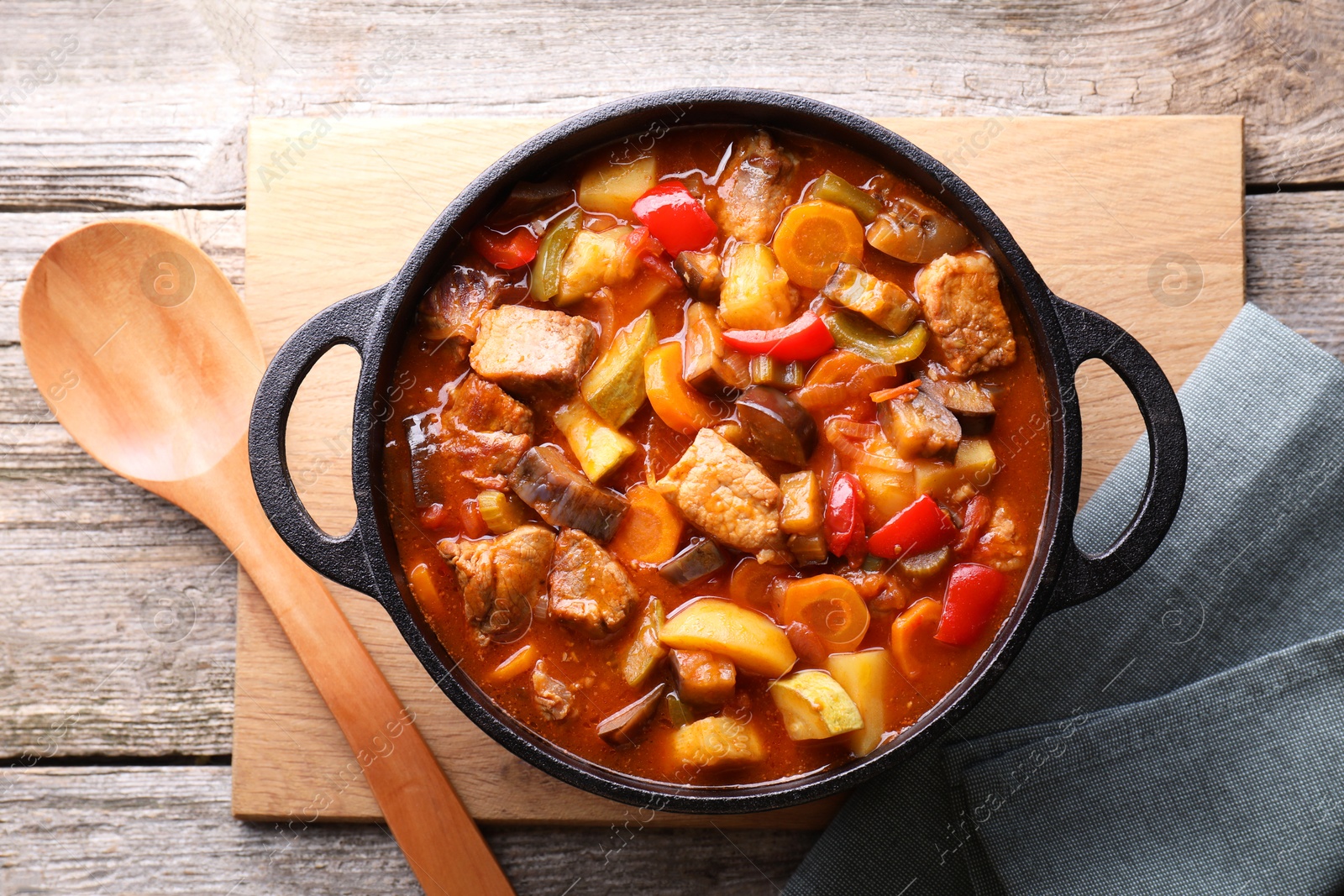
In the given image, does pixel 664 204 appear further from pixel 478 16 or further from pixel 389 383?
pixel 478 16

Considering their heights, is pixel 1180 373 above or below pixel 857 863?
above

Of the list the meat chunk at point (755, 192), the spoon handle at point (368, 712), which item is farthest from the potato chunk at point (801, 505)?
the spoon handle at point (368, 712)

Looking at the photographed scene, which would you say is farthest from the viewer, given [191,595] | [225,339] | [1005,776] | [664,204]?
[191,595]

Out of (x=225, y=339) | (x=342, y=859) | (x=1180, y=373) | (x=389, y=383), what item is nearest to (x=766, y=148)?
(x=389, y=383)

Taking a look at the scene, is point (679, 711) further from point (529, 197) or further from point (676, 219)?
point (529, 197)

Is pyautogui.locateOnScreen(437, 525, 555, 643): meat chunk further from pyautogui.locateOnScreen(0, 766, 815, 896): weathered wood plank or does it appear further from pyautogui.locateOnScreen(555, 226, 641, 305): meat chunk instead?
pyautogui.locateOnScreen(0, 766, 815, 896): weathered wood plank

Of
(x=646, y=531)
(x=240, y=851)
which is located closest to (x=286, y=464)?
(x=646, y=531)

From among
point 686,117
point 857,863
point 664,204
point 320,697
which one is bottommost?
point 857,863

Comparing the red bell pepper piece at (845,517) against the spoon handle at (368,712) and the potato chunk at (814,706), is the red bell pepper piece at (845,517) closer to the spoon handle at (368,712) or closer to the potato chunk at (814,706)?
the potato chunk at (814,706)

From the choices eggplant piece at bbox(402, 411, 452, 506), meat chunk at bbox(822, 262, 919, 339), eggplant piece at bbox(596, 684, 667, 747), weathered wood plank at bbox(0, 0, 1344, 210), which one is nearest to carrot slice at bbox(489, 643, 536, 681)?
eggplant piece at bbox(596, 684, 667, 747)
